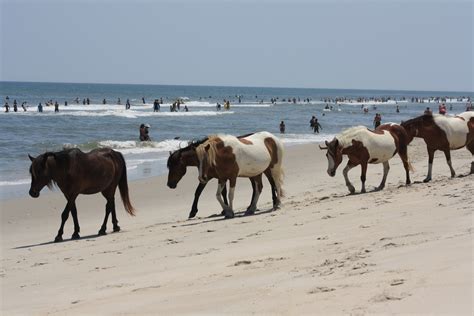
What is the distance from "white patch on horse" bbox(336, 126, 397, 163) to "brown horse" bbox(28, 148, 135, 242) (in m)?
4.82

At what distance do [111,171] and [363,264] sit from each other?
7483 millimetres

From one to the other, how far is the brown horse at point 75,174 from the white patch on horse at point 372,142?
15.8 feet

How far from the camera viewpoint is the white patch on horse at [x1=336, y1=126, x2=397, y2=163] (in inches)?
582

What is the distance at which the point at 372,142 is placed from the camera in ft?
48.7

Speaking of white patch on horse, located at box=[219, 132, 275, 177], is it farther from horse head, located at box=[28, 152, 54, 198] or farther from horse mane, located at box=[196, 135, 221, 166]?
horse head, located at box=[28, 152, 54, 198]

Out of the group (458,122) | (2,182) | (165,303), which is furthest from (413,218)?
(2,182)

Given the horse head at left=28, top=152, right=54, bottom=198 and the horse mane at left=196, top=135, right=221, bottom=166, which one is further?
the horse mane at left=196, top=135, right=221, bottom=166

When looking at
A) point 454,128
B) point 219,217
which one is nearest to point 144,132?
point 454,128

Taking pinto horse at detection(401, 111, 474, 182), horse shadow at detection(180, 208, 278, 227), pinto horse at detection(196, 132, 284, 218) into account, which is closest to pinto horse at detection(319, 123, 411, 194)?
pinto horse at detection(401, 111, 474, 182)

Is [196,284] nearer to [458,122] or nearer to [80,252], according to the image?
[80,252]

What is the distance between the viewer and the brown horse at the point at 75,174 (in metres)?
12.4

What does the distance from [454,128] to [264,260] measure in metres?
9.71

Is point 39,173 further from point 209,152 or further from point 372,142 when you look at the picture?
point 372,142

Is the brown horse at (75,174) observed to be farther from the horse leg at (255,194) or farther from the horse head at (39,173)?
the horse leg at (255,194)
